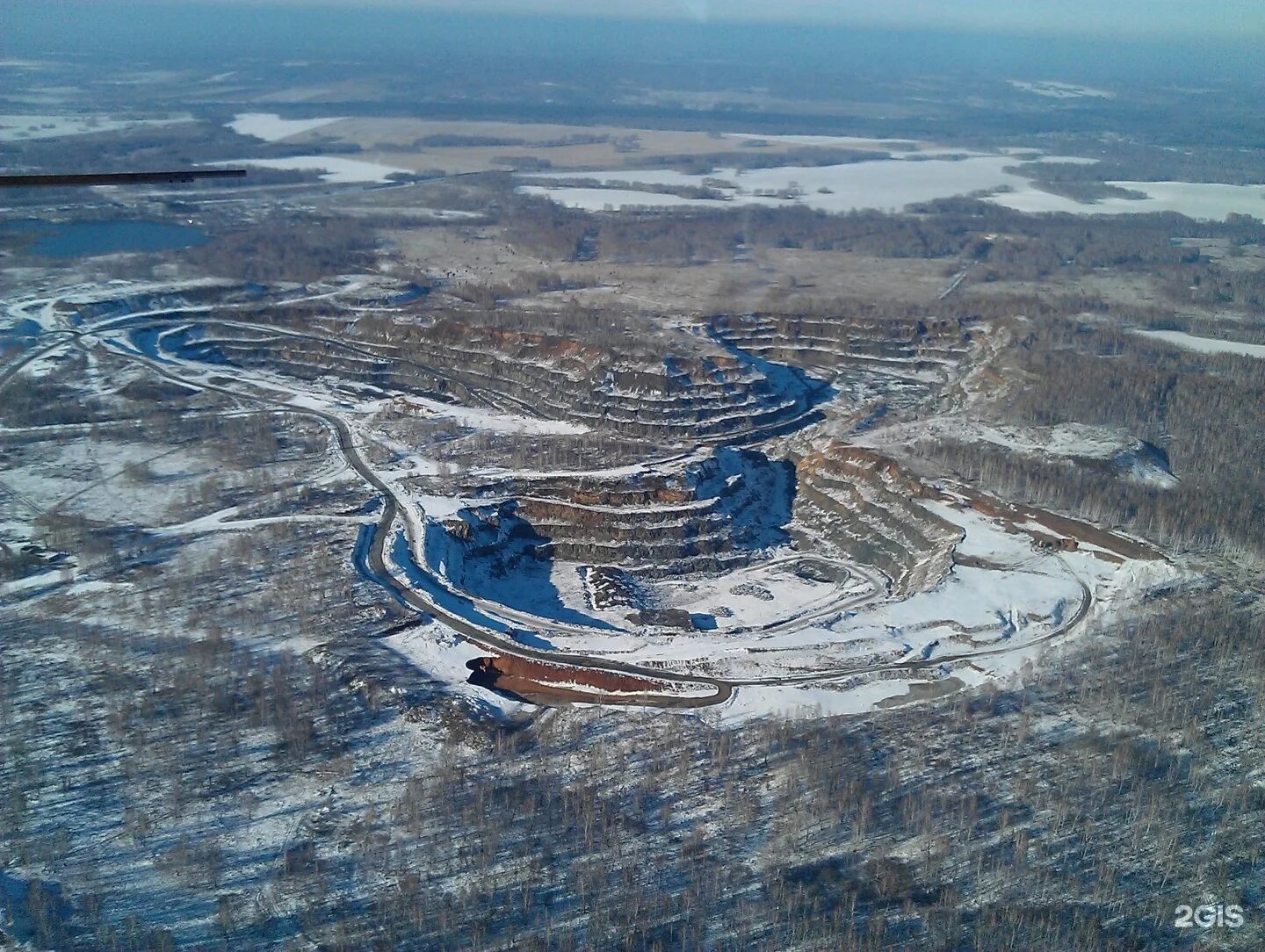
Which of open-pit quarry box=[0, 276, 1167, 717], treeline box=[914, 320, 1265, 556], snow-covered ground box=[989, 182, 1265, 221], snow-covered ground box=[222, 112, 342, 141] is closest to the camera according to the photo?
open-pit quarry box=[0, 276, 1167, 717]

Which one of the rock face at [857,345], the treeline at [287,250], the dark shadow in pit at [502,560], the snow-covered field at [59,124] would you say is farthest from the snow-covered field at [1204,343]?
the snow-covered field at [59,124]

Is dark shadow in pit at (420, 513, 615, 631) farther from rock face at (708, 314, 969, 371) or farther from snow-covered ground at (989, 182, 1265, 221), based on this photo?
snow-covered ground at (989, 182, 1265, 221)

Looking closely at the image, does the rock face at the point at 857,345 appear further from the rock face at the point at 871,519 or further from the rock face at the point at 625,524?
the rock face at the point at 625,524

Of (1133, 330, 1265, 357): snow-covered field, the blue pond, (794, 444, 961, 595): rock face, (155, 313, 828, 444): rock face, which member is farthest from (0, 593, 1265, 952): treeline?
the blue pond

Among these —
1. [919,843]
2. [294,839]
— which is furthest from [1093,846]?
[294,839]

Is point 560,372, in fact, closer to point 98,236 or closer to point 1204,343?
point 1204,343
